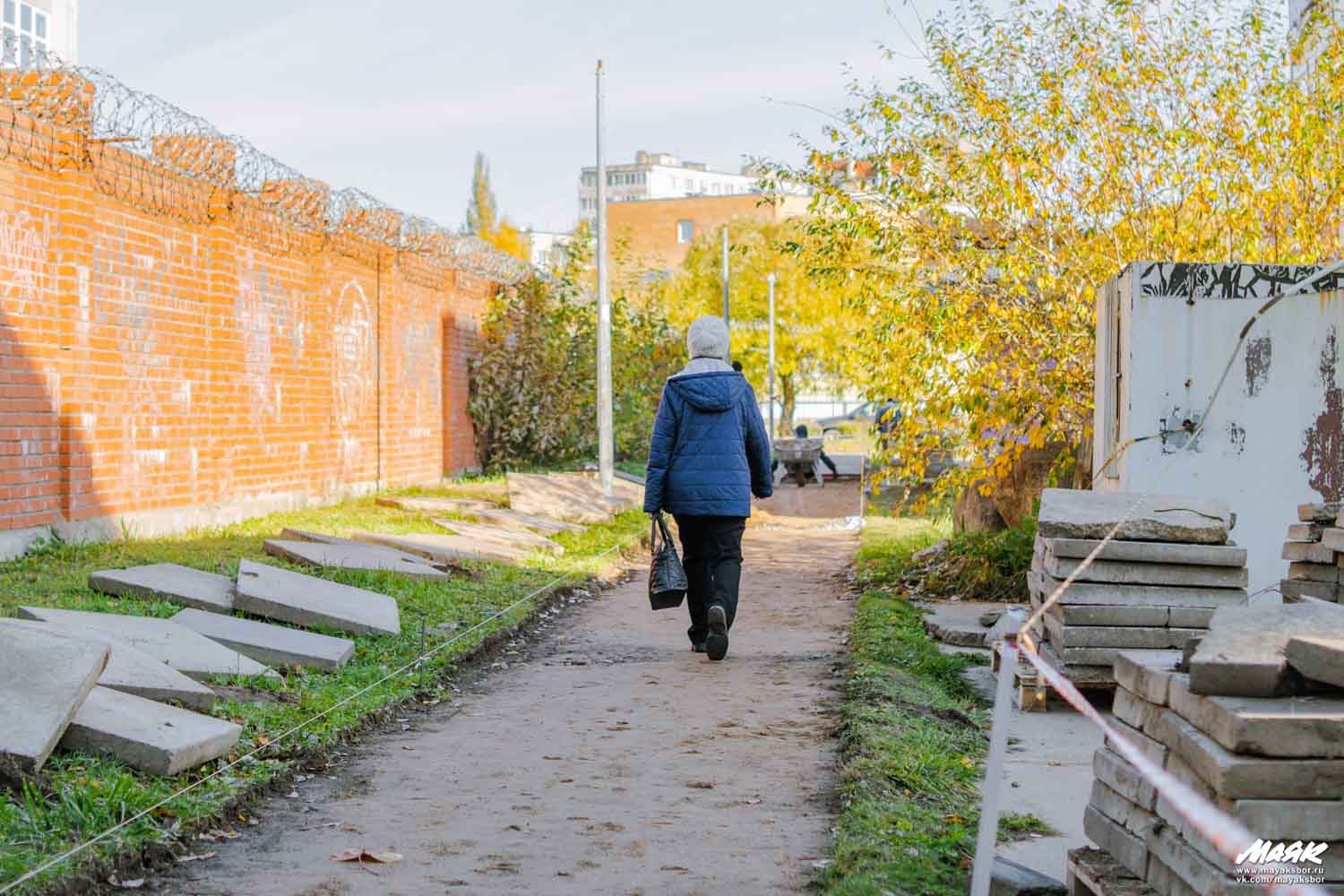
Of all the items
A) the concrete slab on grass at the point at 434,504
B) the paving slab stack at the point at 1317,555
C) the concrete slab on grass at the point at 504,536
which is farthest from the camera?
the concrete slab on grass at the point at 434,504

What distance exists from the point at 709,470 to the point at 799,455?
58.5ft

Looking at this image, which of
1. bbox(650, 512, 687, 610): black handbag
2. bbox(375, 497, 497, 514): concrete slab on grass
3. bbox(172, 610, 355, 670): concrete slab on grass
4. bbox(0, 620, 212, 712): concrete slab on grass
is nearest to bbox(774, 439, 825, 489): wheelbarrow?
bbox(375, 497, 497, 514): concrete slab on grass

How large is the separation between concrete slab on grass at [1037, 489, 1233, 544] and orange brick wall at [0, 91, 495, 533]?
6.80 meters

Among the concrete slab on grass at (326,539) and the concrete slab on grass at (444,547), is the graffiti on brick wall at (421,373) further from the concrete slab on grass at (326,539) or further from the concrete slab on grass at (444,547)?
the concrete slab on grass at (326,539)

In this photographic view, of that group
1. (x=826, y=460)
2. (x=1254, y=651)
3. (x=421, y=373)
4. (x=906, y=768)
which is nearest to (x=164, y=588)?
(x=906, y=768)

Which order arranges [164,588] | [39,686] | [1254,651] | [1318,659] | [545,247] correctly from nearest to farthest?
1. [1318,659]
2. [1254,651]
3. [39,686]
4. [164,588]
5. [545,247]

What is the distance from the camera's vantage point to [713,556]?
8219 mm

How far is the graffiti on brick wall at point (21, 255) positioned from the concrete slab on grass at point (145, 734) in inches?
208

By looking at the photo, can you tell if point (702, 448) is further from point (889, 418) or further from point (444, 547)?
point (444, 547)

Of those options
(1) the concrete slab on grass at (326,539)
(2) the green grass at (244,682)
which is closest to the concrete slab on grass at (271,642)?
(2) the green grass at (244,682)

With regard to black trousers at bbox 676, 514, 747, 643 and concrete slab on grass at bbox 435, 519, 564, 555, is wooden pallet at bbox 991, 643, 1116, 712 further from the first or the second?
concrete slab on grass at bbox 435, 519, 564, 555

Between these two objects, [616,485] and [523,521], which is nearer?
[523,521]

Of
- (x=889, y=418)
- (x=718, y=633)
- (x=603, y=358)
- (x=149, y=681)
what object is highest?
(x=603, y=358)

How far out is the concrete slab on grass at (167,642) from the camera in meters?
6.39
